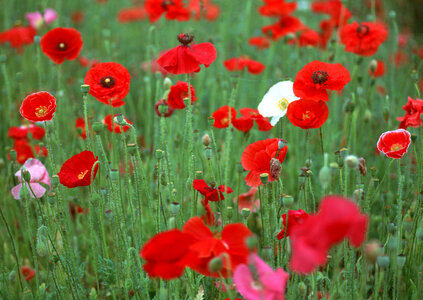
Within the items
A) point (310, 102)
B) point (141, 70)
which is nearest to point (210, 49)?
point (310, 102)

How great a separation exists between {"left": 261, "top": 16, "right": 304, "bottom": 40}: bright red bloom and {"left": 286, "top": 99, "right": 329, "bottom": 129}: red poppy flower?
1.16m

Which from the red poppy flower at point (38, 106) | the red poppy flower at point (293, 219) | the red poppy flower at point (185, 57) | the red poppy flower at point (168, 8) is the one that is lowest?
the red poppy flower at point (293, 219)

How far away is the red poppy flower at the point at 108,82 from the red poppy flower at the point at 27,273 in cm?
66

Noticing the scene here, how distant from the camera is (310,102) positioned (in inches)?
56.8

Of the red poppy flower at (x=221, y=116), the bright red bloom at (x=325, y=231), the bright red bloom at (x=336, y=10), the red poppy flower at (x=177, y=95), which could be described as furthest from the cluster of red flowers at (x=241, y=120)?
the bright red bloom at (x=336, y=10)

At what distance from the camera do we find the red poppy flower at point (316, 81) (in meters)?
1.46

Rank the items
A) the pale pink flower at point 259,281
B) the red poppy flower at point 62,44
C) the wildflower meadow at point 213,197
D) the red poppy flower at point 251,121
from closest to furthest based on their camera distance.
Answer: the pale pink flower at point 259,281
the wildflower meadow at point 213,197
the red poppy flower at point 251,121
the red poppy flower at point 62,44

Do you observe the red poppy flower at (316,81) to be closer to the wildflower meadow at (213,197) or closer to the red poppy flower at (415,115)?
the wildflower meadow at (213,197)

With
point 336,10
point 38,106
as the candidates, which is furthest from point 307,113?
point 336,10

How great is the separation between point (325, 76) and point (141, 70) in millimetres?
2307

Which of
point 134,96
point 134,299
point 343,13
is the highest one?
point 343,13

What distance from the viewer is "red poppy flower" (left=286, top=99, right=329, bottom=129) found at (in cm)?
142

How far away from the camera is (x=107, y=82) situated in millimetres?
1553

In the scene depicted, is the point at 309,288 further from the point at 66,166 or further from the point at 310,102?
the point at 66,166
